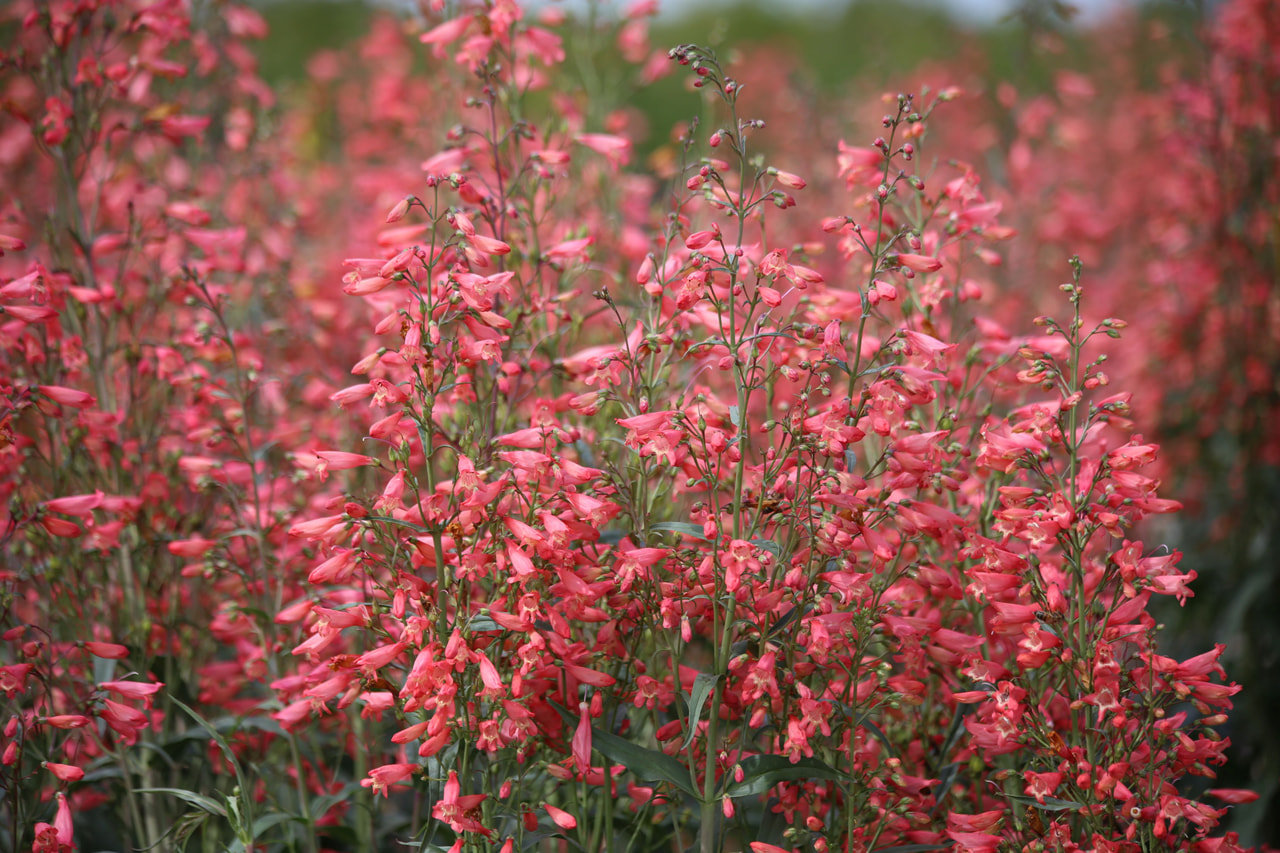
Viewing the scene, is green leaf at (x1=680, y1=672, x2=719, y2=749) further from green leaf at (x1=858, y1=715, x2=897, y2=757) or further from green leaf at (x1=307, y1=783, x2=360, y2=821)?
green leaf at (x1=307, y1=783, x2=360, y2=821)

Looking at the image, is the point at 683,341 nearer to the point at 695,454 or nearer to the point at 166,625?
the point at 695,454

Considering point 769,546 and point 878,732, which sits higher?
point 769,546

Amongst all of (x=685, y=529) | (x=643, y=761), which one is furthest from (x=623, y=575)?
(x=643, y=761)

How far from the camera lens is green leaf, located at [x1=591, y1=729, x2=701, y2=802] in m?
2.12

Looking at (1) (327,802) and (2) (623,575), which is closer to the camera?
(2) (623,575)

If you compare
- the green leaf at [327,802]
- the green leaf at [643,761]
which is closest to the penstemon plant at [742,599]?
the green leaf at [643,761]

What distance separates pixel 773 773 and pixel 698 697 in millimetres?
291

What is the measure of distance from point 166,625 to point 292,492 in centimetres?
79

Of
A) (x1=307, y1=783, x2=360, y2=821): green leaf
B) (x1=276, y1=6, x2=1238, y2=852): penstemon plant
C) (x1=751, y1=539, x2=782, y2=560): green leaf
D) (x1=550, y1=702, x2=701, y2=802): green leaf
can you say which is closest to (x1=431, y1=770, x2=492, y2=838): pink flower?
(x1=276, y1=6, x2=1238, y2=852): penstemon plant

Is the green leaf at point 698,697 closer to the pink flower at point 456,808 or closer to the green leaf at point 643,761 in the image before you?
the green leaf at point 643,761

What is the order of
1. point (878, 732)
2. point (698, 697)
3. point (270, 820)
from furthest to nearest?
1. point (270, 820)
2. point (878, 732)
3. point (698, 697)

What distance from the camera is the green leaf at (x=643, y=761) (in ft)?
6.96

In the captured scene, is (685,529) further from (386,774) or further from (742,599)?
(386,774)

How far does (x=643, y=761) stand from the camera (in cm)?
213
